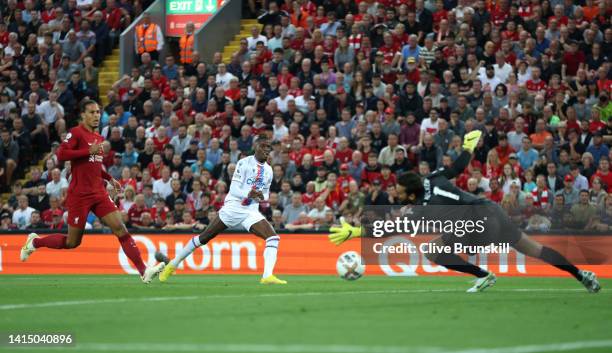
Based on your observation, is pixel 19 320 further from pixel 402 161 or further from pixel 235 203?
pixel 402 161

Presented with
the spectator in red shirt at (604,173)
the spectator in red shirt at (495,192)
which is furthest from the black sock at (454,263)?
the spectator in red shirt at (604,173)

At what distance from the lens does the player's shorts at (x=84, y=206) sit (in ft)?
51.1

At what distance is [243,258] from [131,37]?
11861 millimetres

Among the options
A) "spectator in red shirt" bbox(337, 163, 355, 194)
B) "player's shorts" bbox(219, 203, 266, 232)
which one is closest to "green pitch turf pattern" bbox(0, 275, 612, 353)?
"player's shorts" bbox(219, 203, 266, 232)

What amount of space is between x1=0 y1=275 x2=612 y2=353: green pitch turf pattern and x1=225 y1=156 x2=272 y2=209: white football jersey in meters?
1.67

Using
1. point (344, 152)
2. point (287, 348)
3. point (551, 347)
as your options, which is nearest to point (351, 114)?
point (344, 152)

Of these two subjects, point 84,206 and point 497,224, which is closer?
point 497,224

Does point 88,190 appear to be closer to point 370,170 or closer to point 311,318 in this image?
point 311,318

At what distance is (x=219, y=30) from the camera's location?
3259 cm

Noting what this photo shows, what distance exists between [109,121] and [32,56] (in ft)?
15.8

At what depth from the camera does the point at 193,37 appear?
31.9m

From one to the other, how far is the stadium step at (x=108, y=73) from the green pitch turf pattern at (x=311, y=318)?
17.4m

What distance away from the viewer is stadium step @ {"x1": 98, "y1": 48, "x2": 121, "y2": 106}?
109ft

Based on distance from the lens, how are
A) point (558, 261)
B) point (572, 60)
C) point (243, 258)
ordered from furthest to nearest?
point (572, 60) < point (243, 258) < point (558, 261)
